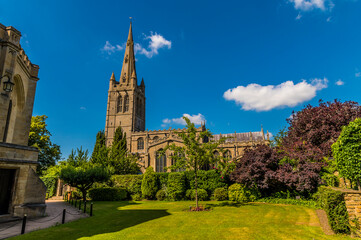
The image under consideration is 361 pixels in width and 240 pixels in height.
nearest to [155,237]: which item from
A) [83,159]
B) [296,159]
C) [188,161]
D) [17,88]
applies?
[188,161]

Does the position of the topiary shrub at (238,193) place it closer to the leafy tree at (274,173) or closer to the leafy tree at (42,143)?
the leafy tree at (274,173)

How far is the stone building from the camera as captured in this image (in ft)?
38.1

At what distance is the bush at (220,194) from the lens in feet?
67.1

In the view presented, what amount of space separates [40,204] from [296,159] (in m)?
18.7

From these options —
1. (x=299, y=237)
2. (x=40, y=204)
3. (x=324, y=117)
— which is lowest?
(x=299, y=237)

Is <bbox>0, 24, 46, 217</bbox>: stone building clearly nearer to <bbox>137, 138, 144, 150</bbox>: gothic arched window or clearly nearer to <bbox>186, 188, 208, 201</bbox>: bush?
<bbox>186, 188, 208, 201</bbox>: bush

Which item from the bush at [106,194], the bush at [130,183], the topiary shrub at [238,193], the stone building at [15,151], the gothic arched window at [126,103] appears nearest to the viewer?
the stone building at [15,151]

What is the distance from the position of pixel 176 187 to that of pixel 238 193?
6.26 meters

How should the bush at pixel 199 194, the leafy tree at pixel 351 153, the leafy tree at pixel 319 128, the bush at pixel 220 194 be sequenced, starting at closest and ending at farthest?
the leafy tree at pixel 351 153 → the leafy tree at pixel 319 128 → the bush at pixel 220 194 → the bush at pixel 199 194

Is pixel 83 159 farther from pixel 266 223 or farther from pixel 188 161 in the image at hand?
pixel 266 223

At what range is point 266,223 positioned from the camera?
1062 centimetres

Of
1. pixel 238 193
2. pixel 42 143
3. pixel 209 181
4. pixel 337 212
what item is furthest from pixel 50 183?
pixel 337 212

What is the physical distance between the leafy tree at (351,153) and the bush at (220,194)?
11.0 meters

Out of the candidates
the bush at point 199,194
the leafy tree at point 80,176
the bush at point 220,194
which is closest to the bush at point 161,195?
the bush at point 199,194
